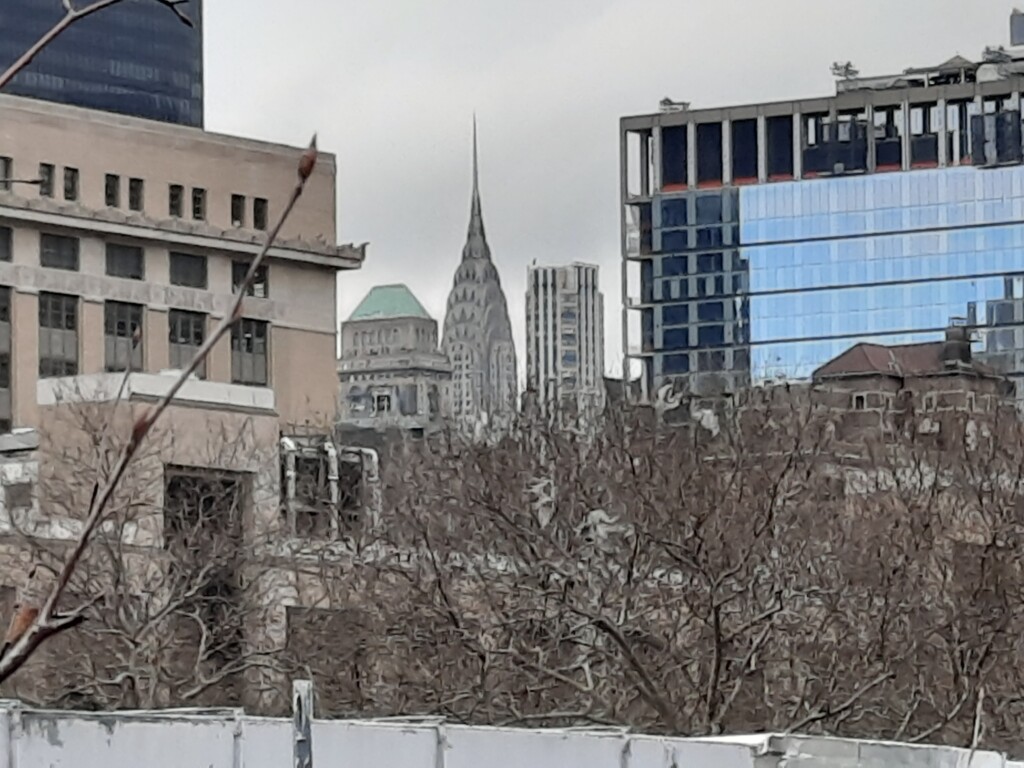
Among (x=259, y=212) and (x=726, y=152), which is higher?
(x=726, y=152)

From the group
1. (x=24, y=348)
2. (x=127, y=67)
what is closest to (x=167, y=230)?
(x=24, y=348)

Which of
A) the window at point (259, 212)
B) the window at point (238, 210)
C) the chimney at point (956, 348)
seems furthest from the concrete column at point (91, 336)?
the chimney at point (956, 348)

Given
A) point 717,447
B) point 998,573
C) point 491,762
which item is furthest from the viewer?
point 717,447

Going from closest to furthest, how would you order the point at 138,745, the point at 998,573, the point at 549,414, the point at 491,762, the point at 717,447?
the point at 138,745 → the point at 491,762 → the point at 998,573 → the point at 717,447 → the point at 549,414

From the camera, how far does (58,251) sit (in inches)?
4444

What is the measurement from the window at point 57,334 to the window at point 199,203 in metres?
8.23

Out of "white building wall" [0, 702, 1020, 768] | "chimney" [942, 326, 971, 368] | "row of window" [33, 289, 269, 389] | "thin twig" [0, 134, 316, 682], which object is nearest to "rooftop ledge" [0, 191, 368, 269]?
"row of window" [33, 289, 269, 389]

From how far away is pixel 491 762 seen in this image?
18.7 meters

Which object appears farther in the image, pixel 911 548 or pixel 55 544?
pixel 55 544

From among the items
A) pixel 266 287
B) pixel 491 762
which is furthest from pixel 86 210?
pixel 491 762

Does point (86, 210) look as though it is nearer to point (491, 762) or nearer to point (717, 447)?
point (717, 447)

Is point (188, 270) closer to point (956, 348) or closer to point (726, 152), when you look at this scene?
point (956, 348)

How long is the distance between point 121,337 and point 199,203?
26.3ft

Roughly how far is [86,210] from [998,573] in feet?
241
